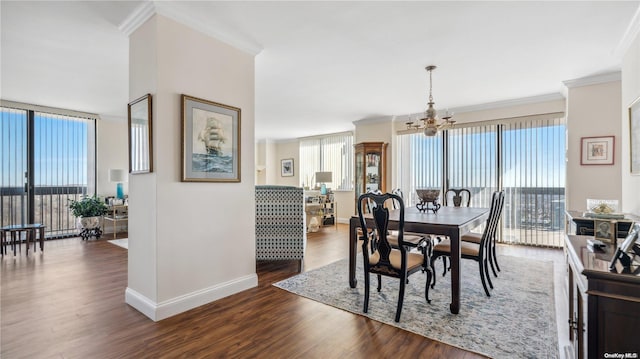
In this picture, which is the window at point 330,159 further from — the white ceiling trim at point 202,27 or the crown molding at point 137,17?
the crown molding at point 137,17

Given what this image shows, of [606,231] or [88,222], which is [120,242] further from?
[606,231]

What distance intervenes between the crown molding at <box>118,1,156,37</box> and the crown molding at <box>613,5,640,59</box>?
401cm

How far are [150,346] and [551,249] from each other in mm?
5753

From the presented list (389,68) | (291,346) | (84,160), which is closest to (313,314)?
(291,346)

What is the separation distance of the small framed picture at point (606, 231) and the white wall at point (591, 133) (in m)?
3.15

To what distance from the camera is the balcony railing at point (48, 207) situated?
17.4 ft

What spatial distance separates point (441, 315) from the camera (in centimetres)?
251

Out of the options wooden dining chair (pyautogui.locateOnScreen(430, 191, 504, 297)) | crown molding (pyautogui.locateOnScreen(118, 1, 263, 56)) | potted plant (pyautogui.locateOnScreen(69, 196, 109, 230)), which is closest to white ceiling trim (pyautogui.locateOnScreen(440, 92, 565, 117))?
wooden dining chair (pyautogui.locateOnScreen(430, 191, 504, 297))

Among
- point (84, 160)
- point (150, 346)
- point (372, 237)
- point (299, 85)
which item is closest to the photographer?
point (150, 346)

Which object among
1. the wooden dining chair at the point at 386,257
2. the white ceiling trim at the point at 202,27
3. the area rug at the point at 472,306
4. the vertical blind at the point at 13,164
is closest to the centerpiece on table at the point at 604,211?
the area rug at the point at 472,306

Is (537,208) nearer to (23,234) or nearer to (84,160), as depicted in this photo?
(84,160)

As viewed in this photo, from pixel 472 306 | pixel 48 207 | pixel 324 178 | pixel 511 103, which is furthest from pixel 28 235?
pixel 511 103

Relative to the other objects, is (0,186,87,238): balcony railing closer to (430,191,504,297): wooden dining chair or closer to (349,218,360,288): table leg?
(349,218,360,288): table leg

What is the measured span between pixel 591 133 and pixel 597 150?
0.80 ft
